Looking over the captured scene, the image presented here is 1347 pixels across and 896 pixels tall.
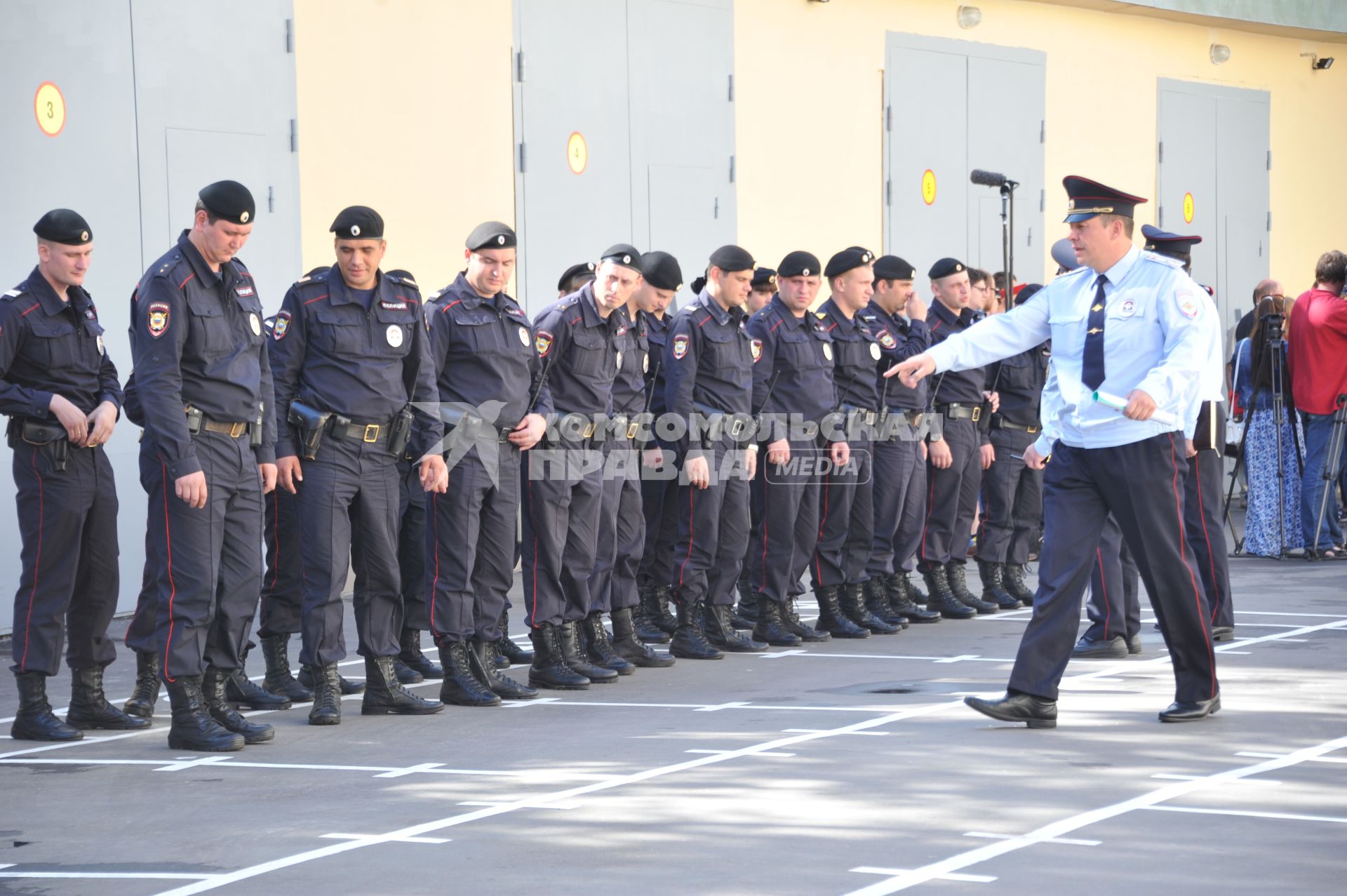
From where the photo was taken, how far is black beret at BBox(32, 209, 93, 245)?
246 inches

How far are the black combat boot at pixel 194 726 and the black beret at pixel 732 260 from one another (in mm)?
3240

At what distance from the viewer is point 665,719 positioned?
20.7 ft

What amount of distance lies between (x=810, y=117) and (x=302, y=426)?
26.0 ft

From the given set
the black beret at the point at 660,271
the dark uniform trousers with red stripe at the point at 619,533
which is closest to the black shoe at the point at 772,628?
the dark uniform trousers with red stripe at the point at 619,533

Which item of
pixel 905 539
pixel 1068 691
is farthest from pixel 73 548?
pixel 905 539

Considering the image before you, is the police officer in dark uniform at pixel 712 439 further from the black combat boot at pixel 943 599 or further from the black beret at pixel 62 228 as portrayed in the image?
the black beret at pixel 62 228

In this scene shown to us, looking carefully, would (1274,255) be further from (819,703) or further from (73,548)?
(73,548)

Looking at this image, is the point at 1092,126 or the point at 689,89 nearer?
the point at 689,89

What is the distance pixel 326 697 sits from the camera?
6332 millimetres

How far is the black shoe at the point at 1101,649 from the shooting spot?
7664 mm

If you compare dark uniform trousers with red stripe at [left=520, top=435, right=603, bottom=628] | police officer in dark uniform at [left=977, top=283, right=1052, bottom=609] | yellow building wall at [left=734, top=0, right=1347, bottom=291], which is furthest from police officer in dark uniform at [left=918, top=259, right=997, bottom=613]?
yellow building wall at [left=734, top=0, right=1347, bottom=291]

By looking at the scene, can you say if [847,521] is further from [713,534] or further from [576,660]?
[576,660]

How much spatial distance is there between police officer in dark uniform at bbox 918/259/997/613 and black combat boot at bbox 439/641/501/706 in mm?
3281

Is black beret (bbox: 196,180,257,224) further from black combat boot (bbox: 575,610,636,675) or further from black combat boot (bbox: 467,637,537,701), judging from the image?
black combat boot (bbox: 575,610,636,675)
